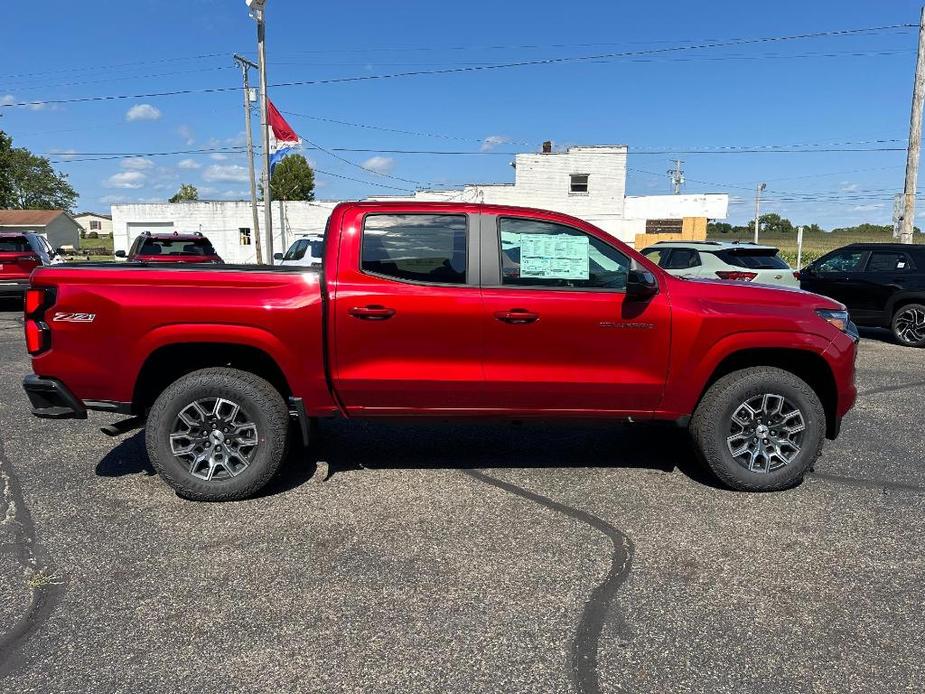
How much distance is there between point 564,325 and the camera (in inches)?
157

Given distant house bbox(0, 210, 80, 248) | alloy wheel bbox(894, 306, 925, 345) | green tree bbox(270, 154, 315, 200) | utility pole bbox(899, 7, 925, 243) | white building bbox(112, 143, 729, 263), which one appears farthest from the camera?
green tree bbox(270, 154, 315, 200)

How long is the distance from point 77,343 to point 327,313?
4.93 ft

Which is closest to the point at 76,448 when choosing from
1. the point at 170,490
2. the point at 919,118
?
the point at 170,490

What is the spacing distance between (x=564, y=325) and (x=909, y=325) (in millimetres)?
9213

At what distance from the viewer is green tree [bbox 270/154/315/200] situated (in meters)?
75.6

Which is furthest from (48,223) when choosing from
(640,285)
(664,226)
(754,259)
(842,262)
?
(640,285)

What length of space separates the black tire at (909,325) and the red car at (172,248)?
482 inches

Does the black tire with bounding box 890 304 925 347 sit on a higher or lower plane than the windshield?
lower

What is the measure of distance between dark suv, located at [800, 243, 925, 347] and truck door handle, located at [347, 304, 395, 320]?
9.53 meters

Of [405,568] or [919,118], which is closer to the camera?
[405,568]

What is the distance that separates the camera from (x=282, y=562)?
10.8 feet

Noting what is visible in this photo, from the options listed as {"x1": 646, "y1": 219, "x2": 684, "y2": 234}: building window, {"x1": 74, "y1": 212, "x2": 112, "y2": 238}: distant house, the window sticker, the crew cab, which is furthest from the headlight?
{"x1": 74, "y1": 212, "x2": 112, "y2": 238}: distant house

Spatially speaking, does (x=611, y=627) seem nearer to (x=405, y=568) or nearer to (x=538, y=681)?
(x=538, y=681)

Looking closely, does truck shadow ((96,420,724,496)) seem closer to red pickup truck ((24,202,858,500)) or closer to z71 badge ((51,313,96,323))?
red pickup truck ((24,202,858,500))
